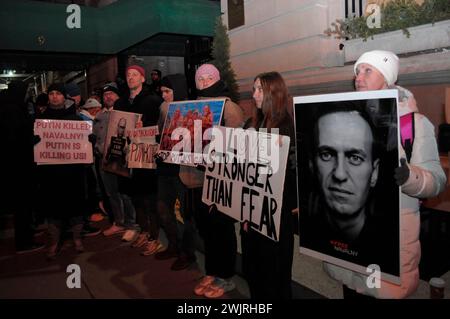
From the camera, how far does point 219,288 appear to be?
3416mm

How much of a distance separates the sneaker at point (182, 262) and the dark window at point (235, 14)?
14.9 ft

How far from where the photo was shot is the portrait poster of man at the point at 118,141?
4.38 m

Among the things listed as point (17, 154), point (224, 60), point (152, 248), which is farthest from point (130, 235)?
point (224, 60)

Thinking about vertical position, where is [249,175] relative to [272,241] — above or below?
above

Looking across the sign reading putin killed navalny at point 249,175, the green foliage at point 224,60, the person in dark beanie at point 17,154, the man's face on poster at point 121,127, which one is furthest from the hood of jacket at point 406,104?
the green foliage at point 224,60

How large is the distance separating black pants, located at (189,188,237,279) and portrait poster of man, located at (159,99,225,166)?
14.5 inches

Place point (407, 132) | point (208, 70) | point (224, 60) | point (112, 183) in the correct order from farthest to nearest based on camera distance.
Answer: point (224, 60)
point (112, 183)
point (208, 70)
point (407, 132)

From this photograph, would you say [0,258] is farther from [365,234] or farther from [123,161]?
[365,234]

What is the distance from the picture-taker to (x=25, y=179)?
4699 millimetres

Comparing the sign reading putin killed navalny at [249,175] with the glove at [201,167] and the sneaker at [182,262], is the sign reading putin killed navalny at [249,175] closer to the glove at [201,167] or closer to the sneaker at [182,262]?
the glove at [201,167]

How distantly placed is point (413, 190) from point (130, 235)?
4.04 metres

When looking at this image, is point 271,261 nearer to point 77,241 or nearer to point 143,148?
point 143,148

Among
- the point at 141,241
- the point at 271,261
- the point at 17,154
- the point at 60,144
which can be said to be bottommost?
the point at 141,241
